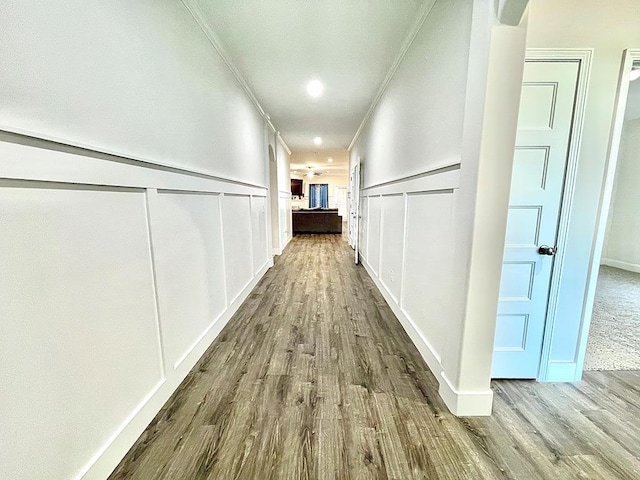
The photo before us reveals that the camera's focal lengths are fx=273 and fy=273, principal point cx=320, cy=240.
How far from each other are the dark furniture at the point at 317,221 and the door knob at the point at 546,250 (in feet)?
24.7

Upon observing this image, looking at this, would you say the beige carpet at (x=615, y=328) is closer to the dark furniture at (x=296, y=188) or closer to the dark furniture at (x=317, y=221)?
the dark furniture at (x=317, y=221)

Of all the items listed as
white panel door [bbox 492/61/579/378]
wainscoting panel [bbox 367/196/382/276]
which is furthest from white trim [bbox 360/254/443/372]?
wainscoting panel [bbox 367/196/382/276]

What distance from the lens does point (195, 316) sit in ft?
6.29

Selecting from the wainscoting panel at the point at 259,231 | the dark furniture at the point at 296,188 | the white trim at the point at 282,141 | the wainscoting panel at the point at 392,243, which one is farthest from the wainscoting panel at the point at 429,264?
the dark furniture at the point at 296,188

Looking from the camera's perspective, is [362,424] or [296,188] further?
[296,188]

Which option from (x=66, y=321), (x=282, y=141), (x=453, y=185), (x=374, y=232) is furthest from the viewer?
(x=282, y=141)

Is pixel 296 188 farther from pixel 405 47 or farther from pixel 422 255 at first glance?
pixel 422 255

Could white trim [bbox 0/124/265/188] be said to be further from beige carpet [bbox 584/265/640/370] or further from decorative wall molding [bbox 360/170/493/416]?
beige carpet [bbox 584/265/640/370]

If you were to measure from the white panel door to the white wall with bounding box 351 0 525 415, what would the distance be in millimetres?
348

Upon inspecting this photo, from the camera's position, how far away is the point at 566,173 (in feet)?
5.05

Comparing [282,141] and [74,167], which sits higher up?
[282,141]

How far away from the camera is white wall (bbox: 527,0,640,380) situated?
141 cm

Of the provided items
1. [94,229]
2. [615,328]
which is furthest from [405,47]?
[615,328]

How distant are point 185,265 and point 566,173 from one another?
7.67 feet
